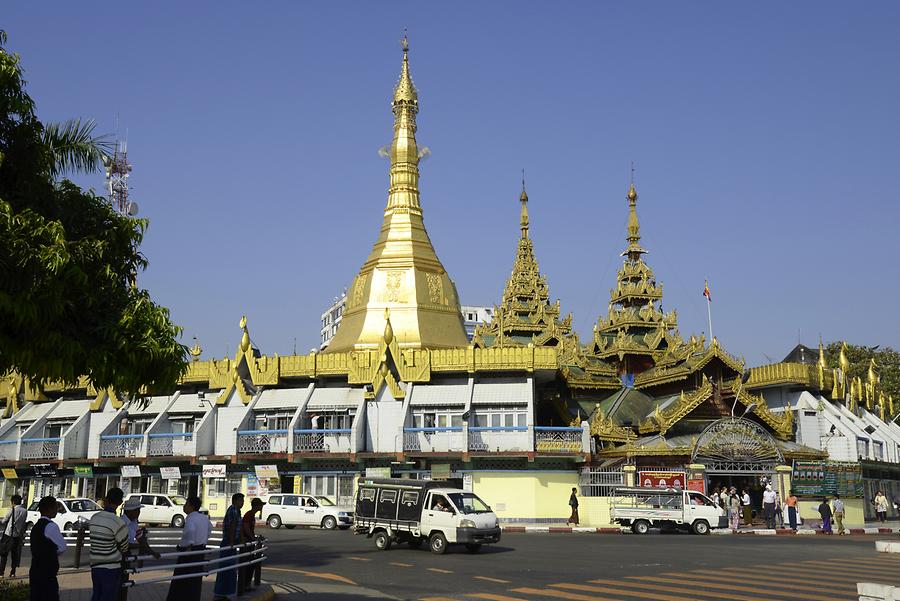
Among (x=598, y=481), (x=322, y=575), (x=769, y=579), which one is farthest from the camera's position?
(x=598, y=481)

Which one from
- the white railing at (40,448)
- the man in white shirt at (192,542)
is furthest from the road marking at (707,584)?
the white railing at (40,448)

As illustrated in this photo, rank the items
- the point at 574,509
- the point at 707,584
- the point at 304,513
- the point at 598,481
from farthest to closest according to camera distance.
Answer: the point at 598,481, the point at 574,509, the point at 304,513, the point at 707,584

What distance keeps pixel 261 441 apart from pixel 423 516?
55.8ft

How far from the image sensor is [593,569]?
1862 cm

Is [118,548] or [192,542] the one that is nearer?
[118,548]

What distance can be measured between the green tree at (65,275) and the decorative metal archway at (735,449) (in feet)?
95.6

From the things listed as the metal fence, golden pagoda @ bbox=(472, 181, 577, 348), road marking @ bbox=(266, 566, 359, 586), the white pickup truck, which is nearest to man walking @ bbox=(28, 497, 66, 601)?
road marking @ bbox=(266, 566, 359, 586)

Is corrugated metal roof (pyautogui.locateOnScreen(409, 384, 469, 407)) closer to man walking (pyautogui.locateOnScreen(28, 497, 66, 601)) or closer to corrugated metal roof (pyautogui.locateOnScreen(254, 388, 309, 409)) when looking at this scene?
corrugated metal roof (pyautogui.locateOnScreen(254, 388, 309, 409))

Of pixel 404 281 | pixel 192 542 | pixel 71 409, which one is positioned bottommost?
pixel 192 542

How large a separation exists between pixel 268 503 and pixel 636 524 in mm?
13228

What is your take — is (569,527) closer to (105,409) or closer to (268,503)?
(268,503)

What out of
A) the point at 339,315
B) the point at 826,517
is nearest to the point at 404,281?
the point at 826,517

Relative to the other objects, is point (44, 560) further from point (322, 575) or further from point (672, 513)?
point (672, 513)

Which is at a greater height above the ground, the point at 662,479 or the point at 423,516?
the point at 662,479
